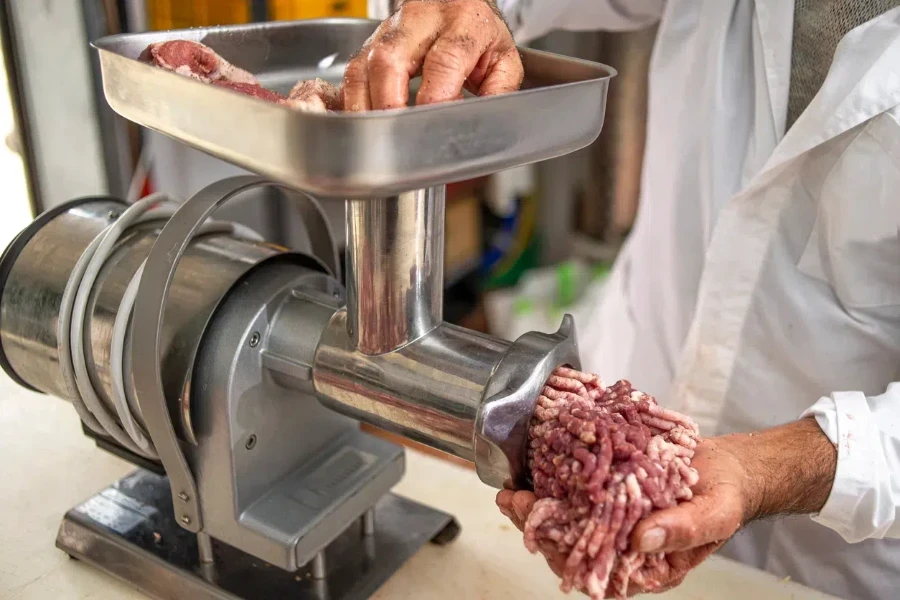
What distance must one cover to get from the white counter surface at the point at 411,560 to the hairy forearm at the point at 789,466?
0.52 ft

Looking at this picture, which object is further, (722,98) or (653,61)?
(653,61)

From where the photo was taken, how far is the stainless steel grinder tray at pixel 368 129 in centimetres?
47

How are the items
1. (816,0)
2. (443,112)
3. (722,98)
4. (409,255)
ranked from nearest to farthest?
(443,112)
(409,255)
(816,0)
(722,98)

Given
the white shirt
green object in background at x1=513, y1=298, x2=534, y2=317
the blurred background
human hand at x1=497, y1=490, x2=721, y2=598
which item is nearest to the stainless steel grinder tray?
human hand at x1=497, y1=490, x2=721, y2=598

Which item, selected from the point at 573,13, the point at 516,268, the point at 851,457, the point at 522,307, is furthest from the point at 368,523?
the point at 516,268

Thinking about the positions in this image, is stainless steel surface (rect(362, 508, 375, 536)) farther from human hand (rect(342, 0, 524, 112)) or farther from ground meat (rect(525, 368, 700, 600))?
human hand (rect(342, 0, 524, 112))

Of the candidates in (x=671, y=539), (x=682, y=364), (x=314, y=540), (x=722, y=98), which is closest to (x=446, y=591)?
(x=314, y=540)

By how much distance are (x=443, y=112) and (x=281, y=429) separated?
0.41 metres

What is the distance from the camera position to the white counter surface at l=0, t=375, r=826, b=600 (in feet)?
2.72

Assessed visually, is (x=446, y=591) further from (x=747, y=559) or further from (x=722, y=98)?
(x=722, y=98)

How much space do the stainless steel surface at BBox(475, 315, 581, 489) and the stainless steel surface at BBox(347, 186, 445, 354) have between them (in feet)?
0.30

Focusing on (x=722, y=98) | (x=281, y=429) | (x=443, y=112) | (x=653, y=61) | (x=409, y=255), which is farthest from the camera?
(x=653, y=61)

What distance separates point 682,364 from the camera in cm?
106

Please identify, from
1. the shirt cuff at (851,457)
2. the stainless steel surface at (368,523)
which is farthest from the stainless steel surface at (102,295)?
the shirt cuff at (851,457)
